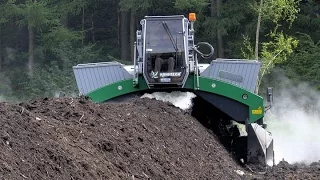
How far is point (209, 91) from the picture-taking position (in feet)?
46.6

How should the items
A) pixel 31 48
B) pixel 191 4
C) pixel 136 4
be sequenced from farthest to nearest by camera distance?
pixel 31 48
pixel 136 4
pixel 191 4

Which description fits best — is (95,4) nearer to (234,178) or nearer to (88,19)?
(88,19)

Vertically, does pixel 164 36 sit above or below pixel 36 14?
above

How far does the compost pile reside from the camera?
709cm

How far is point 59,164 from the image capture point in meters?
7.14

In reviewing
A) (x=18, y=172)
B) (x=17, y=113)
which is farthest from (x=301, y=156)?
(x=18, y=172)

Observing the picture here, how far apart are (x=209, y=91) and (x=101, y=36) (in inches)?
1129

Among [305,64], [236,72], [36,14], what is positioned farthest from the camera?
[36,14]

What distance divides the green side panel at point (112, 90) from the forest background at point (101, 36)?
57.1ft

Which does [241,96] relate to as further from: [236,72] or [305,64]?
[305,64]

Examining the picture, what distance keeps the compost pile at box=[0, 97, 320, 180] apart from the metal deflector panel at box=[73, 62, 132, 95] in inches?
49.5

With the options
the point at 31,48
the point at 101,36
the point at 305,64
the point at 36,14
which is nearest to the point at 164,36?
the point at 305,64

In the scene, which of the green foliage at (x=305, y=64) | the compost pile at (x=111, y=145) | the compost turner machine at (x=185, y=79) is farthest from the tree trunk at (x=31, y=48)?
the compost pile at (x=111, y=145)

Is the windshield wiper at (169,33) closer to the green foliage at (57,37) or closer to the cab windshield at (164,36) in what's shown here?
Result: the cab windshield at (164,36)
